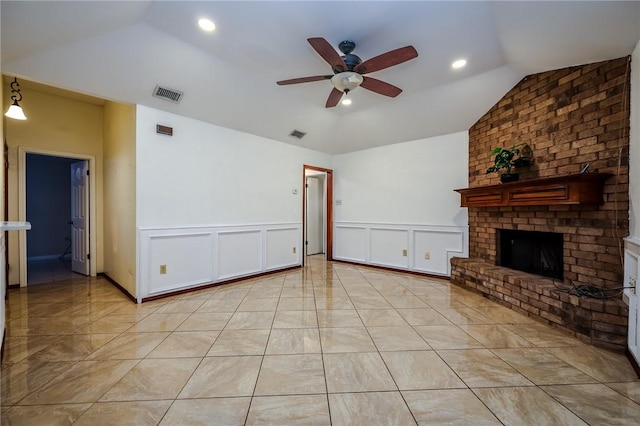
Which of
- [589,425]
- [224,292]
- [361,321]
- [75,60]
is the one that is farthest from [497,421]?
[75,60]

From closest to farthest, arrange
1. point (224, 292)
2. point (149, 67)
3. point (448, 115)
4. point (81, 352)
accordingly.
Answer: point (81, 352) → point (149, 67) → point (224, 292) → point (448, 115)

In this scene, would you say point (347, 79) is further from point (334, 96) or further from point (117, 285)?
point (117, 285)

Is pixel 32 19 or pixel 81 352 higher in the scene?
pixel 32 19

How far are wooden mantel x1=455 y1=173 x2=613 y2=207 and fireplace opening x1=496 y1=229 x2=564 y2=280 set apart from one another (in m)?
0.55

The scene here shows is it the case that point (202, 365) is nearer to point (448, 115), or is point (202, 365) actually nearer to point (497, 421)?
point (497, 421)

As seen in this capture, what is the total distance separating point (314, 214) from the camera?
6910 millimetres

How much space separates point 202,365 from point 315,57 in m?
3.07

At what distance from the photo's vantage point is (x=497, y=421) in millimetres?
1408

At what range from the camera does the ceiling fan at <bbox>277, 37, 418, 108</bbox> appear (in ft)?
6.95

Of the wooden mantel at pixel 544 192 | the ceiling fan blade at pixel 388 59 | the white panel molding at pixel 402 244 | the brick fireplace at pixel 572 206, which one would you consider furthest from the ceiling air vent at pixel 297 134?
the brick fireplace at pixel 572 206

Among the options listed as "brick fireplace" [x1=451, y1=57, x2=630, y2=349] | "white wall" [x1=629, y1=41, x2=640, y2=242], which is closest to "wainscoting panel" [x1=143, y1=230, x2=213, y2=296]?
"brick fireplace" [x1=451, y1=57, x2=630, y2=349]

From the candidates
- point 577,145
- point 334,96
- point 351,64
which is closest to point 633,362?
point 577,145

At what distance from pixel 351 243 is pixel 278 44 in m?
3.84

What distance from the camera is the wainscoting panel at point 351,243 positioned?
5312 millimetres
